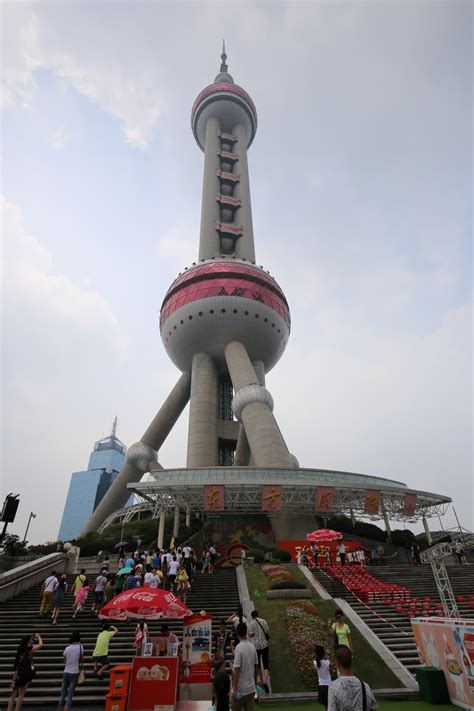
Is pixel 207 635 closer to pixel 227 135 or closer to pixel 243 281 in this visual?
pixel 243 281

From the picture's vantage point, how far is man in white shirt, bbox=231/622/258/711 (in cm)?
576

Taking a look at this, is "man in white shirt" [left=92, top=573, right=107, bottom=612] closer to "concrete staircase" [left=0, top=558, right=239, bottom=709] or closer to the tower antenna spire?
"concrete staircase" [left=0, top=558, right=239, bottom=709]

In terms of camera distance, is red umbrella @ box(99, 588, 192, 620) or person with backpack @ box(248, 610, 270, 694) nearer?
person with backpack @ box(248, 610, 270, 694)

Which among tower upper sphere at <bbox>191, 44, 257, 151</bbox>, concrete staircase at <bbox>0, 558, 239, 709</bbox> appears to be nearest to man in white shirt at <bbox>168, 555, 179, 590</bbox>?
concrete staircase at <bbox>0, 558, 239, 709</bbox>

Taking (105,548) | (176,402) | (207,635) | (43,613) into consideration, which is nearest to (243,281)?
(176,402)

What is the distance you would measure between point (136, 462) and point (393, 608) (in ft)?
117

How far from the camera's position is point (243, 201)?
61688 millimetres

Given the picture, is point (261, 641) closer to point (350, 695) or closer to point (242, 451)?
point (350, 695)

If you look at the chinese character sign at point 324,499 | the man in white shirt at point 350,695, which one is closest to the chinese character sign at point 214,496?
the chinese character sign at point 324,499

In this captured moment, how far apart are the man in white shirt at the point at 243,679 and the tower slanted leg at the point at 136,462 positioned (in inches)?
1602

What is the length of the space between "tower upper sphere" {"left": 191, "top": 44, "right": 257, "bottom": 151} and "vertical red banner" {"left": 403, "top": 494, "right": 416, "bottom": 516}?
65268mm

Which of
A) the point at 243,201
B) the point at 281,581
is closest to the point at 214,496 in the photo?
the point at 281,581

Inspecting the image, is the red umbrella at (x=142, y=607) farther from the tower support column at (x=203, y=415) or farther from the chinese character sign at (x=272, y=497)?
the tower support column at (x=203, y=415)

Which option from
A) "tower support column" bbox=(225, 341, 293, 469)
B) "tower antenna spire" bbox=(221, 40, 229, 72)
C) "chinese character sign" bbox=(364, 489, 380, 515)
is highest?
"tower antenna spire" bbox=(221, 40, 229, 72)
